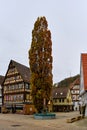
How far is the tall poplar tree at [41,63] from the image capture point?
4784 cm

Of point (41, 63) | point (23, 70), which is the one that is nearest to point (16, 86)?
point (23, 70)

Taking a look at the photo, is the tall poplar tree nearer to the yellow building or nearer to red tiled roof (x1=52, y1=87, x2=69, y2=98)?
the yellow building

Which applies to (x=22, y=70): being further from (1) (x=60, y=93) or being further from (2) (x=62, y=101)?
(1) (x=60, y=93)

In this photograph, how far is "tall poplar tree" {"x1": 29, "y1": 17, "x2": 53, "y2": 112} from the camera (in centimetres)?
4784

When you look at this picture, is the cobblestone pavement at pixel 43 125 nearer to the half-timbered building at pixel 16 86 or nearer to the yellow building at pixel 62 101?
the half-timbered building at pixel 16 86

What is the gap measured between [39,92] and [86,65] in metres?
10.8

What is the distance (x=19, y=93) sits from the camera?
7038 cm

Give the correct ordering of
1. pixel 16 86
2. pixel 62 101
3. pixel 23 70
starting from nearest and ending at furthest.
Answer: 1. pixel 16 86
2. pixel 23 70
3. pixel 62 101

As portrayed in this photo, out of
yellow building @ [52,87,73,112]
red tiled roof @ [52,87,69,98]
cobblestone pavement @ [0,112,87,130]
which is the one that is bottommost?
cobblestone pavement @ [0,112,87,130]

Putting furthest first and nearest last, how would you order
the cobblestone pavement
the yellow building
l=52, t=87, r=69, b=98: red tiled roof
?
l=52, t=87, r=69, b=98: red tiled roof, the yellow building, the cobblestone pavement

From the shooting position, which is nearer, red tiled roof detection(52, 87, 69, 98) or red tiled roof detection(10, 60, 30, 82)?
red tiled roof detection(10, 60, 30, 82)

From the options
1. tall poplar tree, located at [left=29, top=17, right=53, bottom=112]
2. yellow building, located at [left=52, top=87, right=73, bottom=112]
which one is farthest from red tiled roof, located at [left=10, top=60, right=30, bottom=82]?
tall poplar tree, located at [left=29, top=17, right=53, bottom=112]

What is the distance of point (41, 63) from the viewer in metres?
48.6

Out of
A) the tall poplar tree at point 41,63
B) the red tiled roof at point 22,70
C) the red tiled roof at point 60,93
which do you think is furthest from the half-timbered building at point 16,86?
the tall poplar tree at point 41,63
